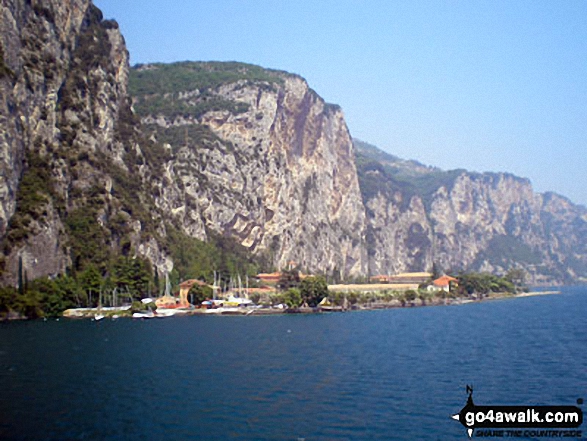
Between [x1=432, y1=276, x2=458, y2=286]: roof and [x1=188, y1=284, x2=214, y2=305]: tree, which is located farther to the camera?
[x1=432, y1=276, x2=458, y2=286]: roof

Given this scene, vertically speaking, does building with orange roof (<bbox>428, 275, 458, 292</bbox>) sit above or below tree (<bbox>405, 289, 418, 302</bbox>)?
above

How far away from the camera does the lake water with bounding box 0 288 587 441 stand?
33.4 metres

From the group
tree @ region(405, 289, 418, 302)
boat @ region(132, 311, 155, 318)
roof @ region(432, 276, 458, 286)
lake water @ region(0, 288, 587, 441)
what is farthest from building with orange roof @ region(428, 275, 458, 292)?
lake water @ region(0, 288, 587, 441)

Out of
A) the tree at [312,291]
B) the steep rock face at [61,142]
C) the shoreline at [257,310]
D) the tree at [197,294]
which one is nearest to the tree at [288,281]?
the shoreline at [257,310]

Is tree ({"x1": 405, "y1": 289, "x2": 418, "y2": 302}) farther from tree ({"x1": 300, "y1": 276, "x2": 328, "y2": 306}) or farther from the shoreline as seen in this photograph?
tree ({"x1": 300, "y1": 276, "x2": 328, "y2": 306})

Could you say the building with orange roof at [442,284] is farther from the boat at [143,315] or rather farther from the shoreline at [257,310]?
the boat at [143,315]

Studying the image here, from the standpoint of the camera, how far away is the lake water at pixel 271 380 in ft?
110

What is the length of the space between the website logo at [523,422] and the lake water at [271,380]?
1.13 meters

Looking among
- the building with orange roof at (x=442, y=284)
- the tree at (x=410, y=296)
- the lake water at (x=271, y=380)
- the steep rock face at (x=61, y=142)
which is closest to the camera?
the lake water at (x=271, y=380)

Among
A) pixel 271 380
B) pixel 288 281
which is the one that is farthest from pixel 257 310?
pixel 271 380

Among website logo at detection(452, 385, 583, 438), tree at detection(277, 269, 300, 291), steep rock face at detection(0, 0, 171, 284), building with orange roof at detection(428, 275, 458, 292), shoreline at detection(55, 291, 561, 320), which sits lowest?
website logo at detection(452, 385, 583, 438)

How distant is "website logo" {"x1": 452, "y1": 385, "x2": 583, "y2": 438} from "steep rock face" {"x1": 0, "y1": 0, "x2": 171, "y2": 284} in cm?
8256

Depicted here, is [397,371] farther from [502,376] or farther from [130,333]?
[130,333]

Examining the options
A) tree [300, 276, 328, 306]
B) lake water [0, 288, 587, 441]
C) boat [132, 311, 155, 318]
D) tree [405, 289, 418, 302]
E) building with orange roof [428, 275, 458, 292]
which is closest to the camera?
lake water [0, 288, 587, 441]
